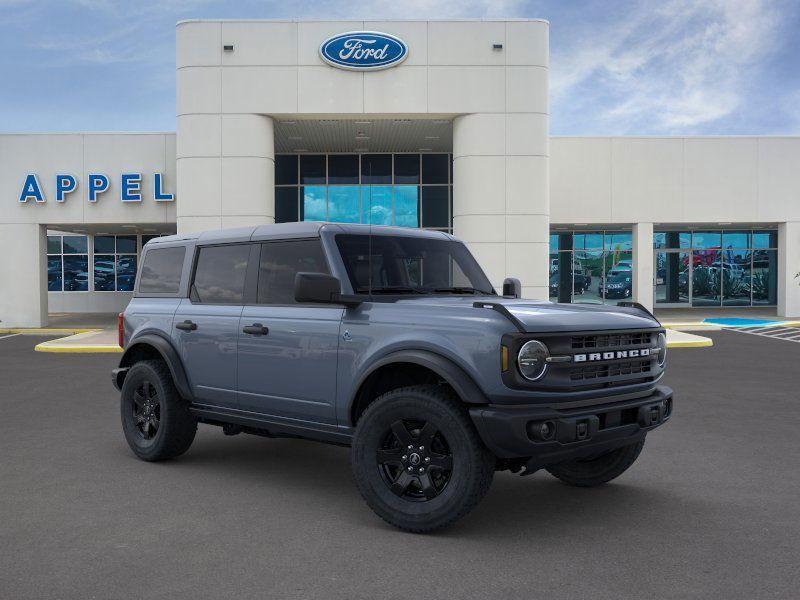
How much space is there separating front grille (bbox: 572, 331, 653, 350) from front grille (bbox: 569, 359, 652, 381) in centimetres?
12

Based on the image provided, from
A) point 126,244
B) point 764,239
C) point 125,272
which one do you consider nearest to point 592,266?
point 764,239

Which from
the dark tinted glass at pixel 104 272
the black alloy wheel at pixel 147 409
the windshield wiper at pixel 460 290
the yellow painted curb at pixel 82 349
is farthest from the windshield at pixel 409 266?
the dark tinted glass at pixel 104 272

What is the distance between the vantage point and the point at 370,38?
796 inches

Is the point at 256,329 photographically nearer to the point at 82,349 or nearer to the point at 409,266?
the point at 409,266

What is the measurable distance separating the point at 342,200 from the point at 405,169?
2487 mm

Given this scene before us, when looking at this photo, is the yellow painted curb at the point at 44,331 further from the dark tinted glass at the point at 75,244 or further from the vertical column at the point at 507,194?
the vertical column at the point at 507,194

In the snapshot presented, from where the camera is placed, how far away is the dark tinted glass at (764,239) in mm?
35656

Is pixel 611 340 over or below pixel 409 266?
below

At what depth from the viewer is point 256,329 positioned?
5793 millimetres

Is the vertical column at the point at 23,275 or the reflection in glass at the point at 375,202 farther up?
the reflection in glass at the point at 375,202

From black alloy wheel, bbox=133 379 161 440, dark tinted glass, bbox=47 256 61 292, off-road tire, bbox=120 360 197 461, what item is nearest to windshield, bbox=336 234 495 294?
off-road tire, bbox=120 360 197 461

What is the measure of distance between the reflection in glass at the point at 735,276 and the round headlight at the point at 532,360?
34110 mm

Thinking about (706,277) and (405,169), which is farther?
(706,277)

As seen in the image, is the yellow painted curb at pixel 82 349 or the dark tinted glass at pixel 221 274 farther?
the yellow painted curb at pixel 82 349
